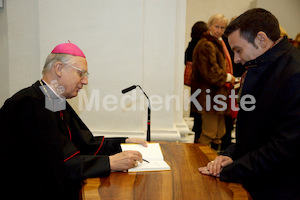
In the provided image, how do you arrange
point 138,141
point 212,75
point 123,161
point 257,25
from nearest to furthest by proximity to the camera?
point 257,25, point 123,161, point 138,141, point 212,75

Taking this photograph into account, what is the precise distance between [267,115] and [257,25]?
0.53m

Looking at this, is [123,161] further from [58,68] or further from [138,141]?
[58,68]

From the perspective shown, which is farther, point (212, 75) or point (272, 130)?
point (212, 75)

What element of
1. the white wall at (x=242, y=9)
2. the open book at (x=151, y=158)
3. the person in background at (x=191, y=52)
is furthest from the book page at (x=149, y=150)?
the white wall at (x=242, y=9)

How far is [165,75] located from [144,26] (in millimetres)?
601

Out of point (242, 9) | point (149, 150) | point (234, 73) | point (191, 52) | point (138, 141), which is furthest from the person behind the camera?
point (242, 9)

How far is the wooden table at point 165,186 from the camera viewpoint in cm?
158

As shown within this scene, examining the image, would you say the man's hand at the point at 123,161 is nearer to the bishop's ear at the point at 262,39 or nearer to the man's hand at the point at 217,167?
the man's hand at the point at 217,167

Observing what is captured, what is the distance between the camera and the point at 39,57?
11.2ft

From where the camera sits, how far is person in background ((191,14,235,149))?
164 inches

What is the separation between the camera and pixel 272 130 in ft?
5.23

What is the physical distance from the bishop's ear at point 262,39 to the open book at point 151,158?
99 centimetres

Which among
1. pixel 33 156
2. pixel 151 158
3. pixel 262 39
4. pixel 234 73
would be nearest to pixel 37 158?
pixel 33 156

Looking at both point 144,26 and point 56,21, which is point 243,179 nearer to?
point 144,26
